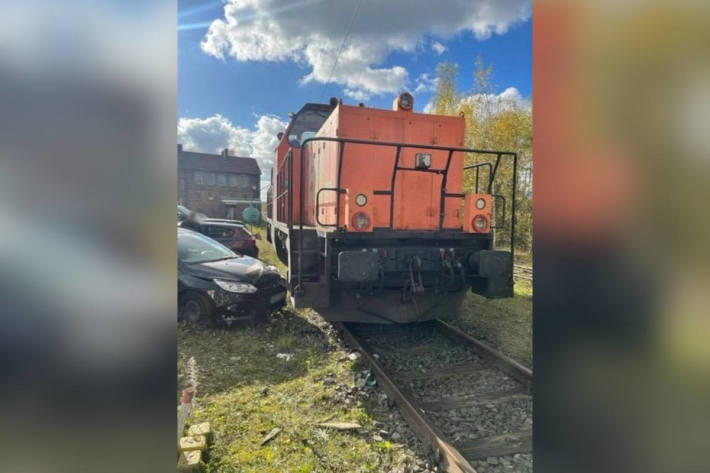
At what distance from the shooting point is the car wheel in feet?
17.8

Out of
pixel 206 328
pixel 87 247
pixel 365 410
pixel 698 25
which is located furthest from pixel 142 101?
pixel 206 328

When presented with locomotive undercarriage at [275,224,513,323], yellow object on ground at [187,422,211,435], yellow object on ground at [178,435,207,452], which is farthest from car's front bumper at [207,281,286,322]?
yellow object on ground at [178,435,207,452]

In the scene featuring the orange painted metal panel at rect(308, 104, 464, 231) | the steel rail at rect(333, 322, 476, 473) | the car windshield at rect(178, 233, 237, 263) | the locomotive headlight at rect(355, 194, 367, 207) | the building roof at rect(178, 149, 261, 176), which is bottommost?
the steel rail at rect(333, 322, 476, 473)

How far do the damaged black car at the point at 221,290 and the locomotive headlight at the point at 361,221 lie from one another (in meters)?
2.27

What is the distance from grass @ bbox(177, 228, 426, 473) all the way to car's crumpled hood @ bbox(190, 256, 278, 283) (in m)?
0.80

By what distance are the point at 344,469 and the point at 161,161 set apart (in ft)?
8.43

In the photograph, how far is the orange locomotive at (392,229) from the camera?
421 centimetres

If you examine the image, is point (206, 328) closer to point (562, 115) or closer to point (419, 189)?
point (419, 189)

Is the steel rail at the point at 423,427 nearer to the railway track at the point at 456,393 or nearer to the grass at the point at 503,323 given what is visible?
the railway track at the point at 456,393

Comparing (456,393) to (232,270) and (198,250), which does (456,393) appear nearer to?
(232,270)

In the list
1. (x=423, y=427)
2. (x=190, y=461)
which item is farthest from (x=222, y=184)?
(x=423, y=427)

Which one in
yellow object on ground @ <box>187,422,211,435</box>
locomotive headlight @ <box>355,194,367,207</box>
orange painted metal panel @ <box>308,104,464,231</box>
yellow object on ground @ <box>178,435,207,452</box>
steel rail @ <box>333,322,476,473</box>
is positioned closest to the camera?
steel rail @ <box>333,322,476,473</box>

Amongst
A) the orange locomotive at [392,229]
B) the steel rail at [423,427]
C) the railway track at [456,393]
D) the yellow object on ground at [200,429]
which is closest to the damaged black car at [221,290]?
the orange locomotive at [392,229]

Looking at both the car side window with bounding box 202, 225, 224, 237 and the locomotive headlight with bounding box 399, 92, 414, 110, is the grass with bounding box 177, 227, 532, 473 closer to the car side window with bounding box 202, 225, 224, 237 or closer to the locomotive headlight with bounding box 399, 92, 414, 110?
the locomotive headlight with bounding box 399, 92, 414, 110
